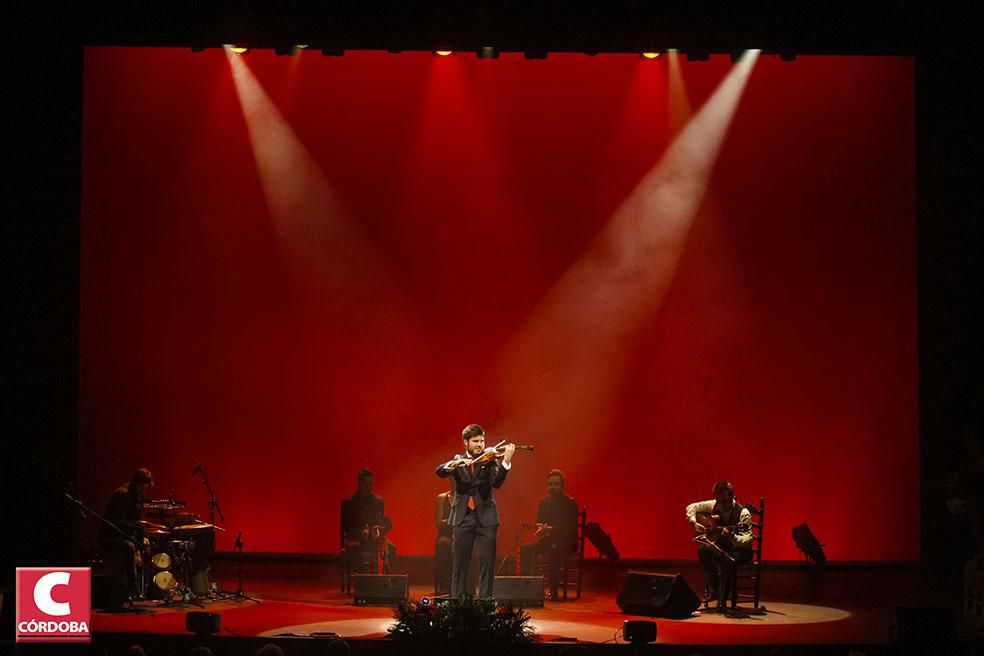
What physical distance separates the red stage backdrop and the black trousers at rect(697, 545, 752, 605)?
2056 millimetres

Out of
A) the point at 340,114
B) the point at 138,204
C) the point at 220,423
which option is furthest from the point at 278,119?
the point at 220,423

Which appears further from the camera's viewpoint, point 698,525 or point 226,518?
point 226,518

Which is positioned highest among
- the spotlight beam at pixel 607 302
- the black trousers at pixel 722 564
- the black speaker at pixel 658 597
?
→ the spotlight beam at pixel 607 302

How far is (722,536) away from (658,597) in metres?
0.69

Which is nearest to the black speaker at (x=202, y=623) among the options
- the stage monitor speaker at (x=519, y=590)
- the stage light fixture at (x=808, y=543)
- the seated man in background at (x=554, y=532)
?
the stage monitor speaker at (x=519, y=590)

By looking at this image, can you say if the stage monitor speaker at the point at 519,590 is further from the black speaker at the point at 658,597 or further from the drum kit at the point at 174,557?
the drum kit at the point at 174,557

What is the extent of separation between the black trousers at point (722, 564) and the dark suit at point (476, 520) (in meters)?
1.74

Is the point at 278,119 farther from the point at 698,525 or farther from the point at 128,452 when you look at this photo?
the point at 698,525

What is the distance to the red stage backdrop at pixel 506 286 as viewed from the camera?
11.3 meters

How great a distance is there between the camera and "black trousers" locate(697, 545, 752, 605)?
9.00 metres

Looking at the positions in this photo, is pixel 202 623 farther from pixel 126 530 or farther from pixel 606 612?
pixel 606 612

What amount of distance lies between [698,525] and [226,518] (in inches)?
176

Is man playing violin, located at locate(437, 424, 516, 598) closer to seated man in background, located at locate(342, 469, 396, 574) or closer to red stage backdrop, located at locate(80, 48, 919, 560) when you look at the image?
seated man in background, located at locate(342, 469, 396, 574)

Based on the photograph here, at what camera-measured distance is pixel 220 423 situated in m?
11.3
